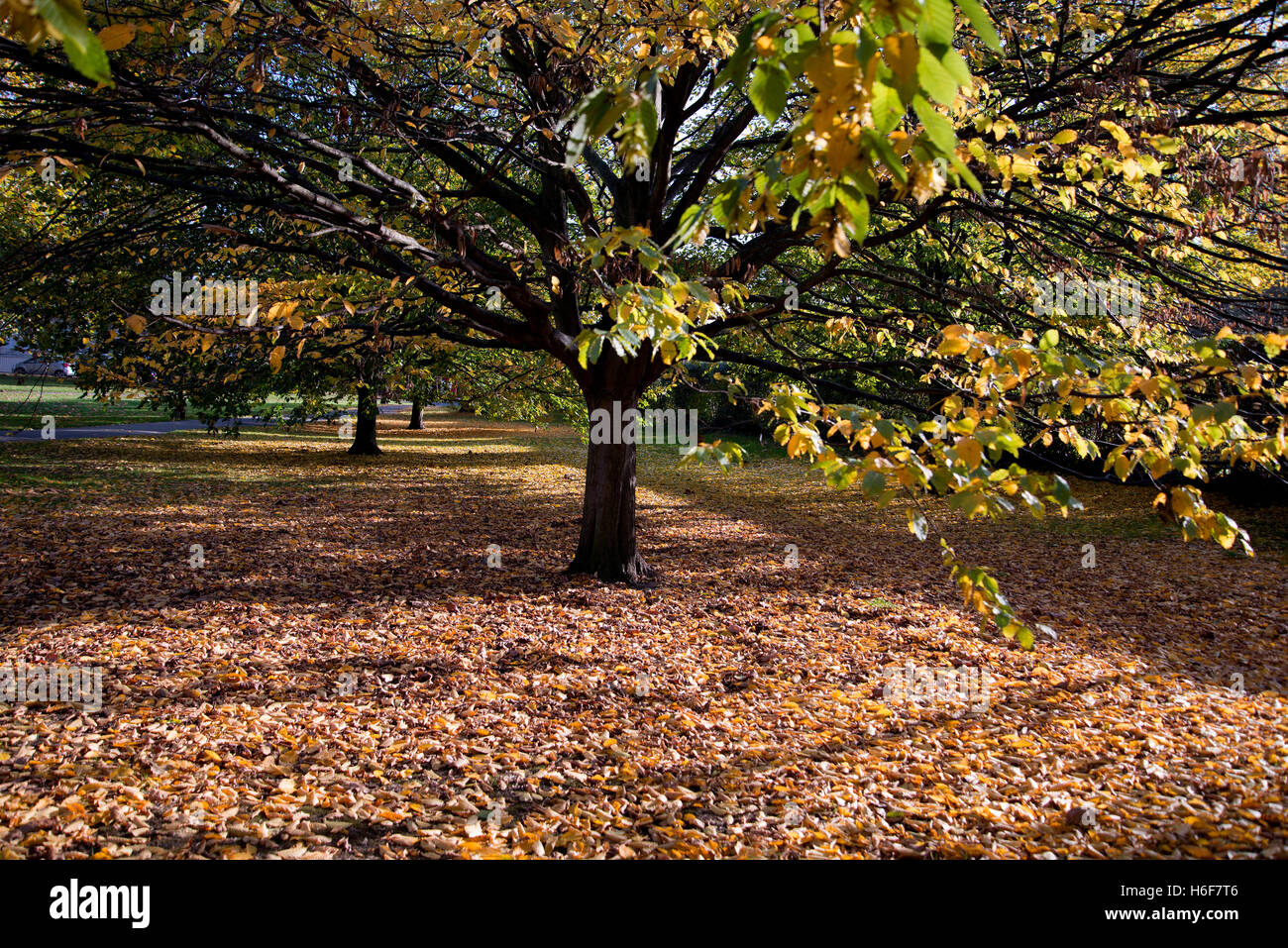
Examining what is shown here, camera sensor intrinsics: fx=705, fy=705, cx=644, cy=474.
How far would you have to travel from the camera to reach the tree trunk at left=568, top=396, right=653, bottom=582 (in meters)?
7.27

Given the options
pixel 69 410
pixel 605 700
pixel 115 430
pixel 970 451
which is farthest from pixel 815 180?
pixel 69 410

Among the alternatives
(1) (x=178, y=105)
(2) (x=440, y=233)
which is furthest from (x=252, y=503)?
(1) (x=178, y=105)

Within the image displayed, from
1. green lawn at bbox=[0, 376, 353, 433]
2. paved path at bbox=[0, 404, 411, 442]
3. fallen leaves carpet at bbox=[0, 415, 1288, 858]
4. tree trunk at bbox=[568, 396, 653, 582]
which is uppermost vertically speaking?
green lawn at bbox=[0, 376, 353, 433]

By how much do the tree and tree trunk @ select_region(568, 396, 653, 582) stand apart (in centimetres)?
3

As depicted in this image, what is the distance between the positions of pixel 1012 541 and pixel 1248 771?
6.64 m

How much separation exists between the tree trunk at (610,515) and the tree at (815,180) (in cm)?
3

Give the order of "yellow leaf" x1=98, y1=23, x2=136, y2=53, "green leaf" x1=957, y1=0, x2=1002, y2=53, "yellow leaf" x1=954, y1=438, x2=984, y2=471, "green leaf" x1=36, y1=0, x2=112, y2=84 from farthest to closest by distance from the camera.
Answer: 1. "yellow leaf" x1=98, y1=23, x2=136, y2=53
2. "yellow leaf" x1=954, y1=438, x2=984, y2=471
3. "green leaf" x1=957, y1=0, x2=1002, y2=53
4. "green leaf" x1=36, y1=0, x2=112, y2=84

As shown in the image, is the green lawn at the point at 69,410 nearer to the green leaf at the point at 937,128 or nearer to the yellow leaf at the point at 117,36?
the yellow leaf at the point at 117,36

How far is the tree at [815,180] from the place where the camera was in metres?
1.65

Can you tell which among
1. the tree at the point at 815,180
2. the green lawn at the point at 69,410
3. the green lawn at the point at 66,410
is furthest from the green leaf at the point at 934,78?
the green lawn at the point at 66,410

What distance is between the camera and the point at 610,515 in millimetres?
7332

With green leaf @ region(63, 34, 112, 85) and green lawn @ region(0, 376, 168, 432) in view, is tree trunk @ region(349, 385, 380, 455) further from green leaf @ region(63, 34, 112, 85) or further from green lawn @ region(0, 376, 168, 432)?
green leaf @ region(63, 34, 112, 85)

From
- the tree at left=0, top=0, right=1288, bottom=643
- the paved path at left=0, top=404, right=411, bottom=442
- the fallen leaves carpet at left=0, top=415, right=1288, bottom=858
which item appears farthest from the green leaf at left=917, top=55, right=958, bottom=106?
the paved path at left=0, top=404, right=411, bottom=442

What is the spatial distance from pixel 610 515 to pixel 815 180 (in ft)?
19.1
